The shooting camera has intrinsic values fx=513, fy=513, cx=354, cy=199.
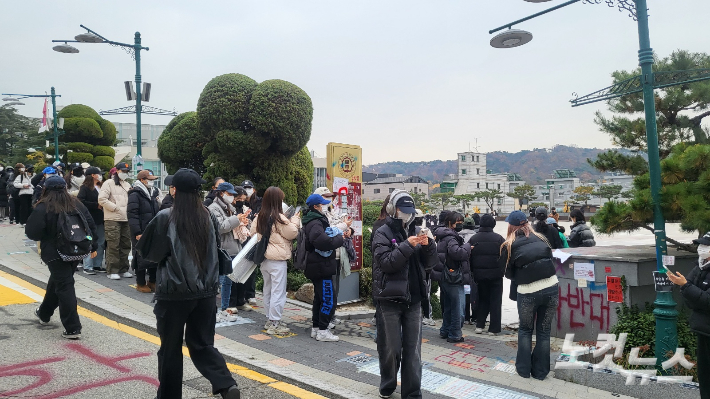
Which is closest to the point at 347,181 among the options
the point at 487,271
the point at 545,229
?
the point at 487,271

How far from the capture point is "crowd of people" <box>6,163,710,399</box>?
12.4 feet

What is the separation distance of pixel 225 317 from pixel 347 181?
10.0 ft

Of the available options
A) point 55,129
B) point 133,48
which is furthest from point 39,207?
point 55,129

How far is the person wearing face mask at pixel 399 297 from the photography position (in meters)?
4.38

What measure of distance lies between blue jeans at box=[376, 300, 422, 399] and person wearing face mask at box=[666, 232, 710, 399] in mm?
2190

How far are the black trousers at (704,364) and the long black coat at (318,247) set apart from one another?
3729 millimetres

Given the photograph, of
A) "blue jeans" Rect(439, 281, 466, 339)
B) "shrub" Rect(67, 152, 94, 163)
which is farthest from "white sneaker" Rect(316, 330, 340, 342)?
"shrub" Rect(67, 152, 94, 163)

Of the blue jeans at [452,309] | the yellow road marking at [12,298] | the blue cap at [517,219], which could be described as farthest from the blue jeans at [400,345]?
the yellow road marking at [12,298]

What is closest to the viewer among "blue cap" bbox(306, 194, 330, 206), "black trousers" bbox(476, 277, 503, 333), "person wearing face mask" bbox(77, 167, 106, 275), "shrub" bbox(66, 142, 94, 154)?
"blue cap" bbox(306, 194, 330, 206)

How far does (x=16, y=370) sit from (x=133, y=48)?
11.7m

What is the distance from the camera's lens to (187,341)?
3.89m

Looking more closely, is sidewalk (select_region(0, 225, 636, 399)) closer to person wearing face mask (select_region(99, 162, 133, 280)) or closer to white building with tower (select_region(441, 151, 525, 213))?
person wearing face mask (select_region(99, 162, 133, 280))

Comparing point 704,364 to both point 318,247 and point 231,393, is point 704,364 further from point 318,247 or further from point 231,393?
point 318,247

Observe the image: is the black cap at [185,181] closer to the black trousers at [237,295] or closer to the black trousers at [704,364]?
the black trousers at [237,295]
